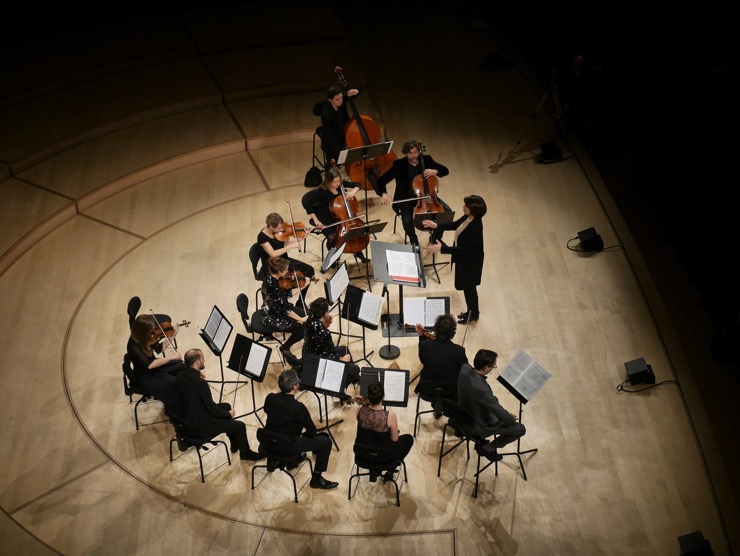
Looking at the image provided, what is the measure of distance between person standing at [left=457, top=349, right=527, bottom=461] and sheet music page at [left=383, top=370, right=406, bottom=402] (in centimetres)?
41

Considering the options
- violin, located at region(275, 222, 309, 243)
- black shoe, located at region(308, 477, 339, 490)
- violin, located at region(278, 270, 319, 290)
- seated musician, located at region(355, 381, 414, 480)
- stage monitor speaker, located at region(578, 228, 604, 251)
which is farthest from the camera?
stage monitor speaker, located at region(578, 228, 604, 251)

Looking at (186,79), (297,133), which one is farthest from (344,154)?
(186,79)

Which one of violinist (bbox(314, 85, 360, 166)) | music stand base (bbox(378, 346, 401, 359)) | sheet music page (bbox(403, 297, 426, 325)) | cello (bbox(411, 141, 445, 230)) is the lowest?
music stand base (bbox(378, 346, 401, 359))

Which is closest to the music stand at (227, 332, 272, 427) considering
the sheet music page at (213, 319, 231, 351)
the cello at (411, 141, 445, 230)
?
the sheet music page at (213, 319, 231, 351)

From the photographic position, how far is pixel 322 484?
5.75m

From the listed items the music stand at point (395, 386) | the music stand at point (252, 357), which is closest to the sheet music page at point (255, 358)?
the music stand at point (252, 357)

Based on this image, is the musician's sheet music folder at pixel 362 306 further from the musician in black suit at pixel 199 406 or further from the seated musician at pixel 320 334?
the musician in black suit at pixel 199 406

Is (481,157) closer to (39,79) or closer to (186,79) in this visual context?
(186,79)

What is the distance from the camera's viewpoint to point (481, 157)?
923 centimetres

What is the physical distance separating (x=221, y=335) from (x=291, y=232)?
1415mm

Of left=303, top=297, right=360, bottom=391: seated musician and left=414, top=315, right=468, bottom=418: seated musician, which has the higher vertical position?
left=303, top=297, right=360, bottom=391: seated musician

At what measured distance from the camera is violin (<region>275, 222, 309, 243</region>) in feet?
23.0

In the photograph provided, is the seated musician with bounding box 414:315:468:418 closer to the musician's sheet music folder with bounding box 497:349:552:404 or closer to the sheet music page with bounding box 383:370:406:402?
the sheet music page with bounding box 383:370:406:402

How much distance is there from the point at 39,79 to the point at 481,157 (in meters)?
5.64
